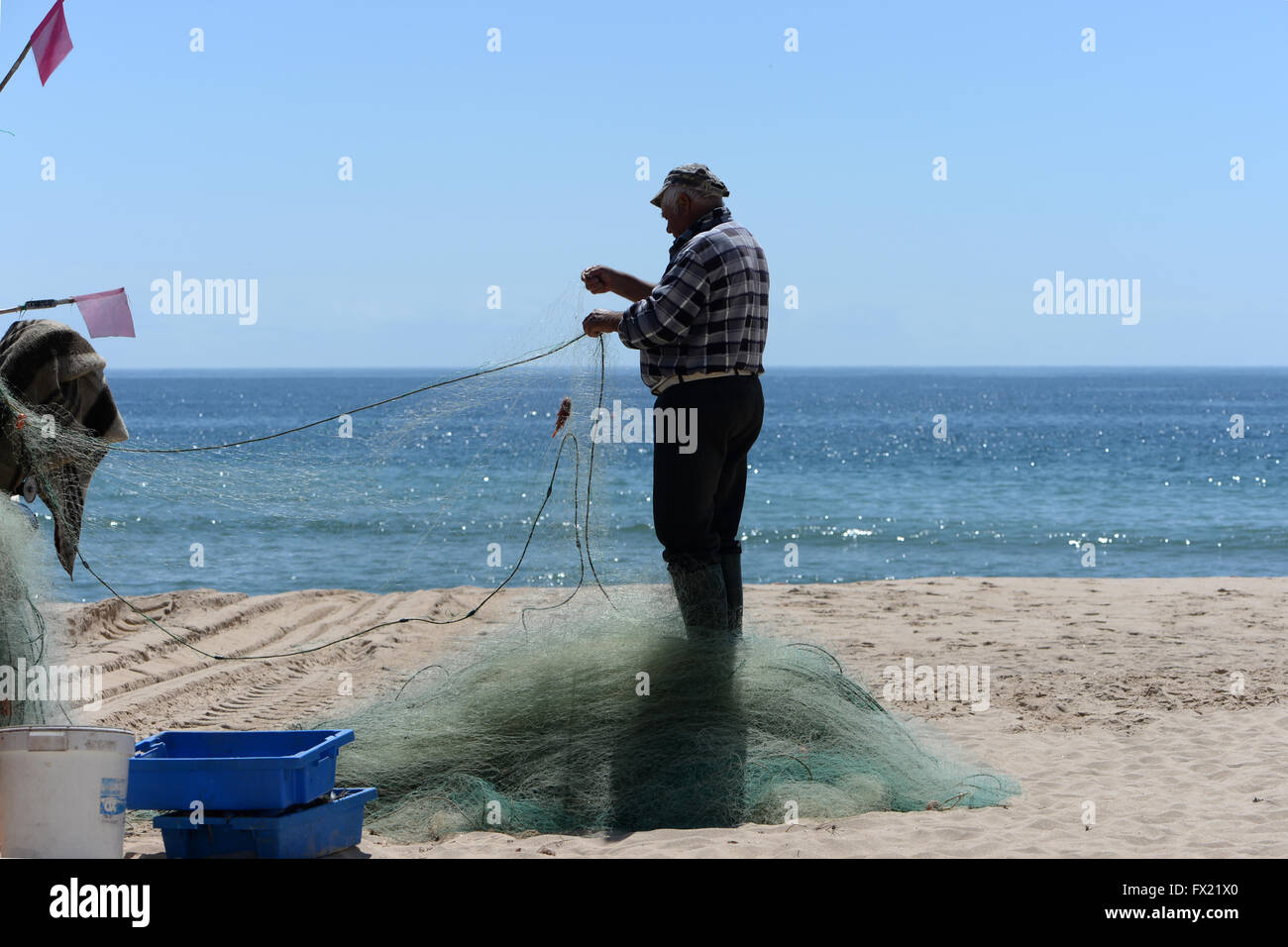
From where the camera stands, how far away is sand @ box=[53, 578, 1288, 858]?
4.09 meters

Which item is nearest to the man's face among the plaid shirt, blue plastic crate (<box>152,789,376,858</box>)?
the plaid shirt

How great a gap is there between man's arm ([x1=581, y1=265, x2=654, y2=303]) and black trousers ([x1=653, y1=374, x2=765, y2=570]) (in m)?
0.46

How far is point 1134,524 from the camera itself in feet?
69.8

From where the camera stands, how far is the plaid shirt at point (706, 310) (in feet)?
15.4

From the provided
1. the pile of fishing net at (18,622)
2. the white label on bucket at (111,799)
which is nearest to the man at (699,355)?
the white label on bucket at (111,799)

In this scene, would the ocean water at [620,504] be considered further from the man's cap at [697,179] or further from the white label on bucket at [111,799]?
the white label on bucket at [111,799]

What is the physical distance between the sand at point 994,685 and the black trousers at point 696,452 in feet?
3.36

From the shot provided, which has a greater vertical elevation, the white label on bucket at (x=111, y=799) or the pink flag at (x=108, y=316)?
the pink flag at (x=108, y=316)

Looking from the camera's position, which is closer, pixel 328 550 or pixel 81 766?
pixel 81 766

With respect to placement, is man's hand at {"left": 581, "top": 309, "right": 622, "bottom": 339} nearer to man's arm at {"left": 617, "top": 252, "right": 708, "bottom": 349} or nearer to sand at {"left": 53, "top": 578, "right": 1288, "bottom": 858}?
man's arm at {"left": 617, "top": 252, "right": 708, "bottom": 349}

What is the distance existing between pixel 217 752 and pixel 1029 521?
1951cm
